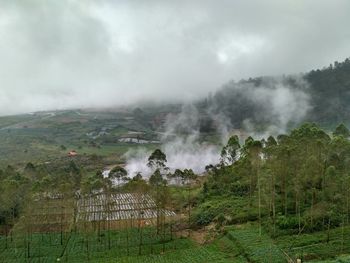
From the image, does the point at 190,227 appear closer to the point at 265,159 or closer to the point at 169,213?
the point at 169,213

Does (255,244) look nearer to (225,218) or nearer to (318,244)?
(318,244)

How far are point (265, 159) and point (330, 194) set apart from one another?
1564 centimetres

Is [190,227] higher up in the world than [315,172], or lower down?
lower down

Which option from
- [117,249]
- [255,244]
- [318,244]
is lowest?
[117,249]

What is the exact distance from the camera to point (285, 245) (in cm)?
6194

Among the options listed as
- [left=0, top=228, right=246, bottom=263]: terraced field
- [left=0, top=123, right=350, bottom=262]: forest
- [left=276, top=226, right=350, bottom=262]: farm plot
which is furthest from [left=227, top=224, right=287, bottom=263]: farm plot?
[left=276, top=226, right=350, bottom=262]: farm plot

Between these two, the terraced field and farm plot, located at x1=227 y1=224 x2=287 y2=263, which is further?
the terraced field

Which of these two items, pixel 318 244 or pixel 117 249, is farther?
pixel 117 249

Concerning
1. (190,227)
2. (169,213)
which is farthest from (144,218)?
(190,227)

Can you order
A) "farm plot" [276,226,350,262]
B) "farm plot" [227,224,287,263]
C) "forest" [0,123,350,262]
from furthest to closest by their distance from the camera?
"forest" [0,123,350,262] < "farm plot" [227,224,287,263] < "farm plot" [276,226,350,262]

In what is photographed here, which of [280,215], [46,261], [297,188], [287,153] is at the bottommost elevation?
[46,261]

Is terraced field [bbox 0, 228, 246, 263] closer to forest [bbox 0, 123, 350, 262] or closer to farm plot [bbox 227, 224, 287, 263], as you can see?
forest [bbox 0, 123, 350, 262]

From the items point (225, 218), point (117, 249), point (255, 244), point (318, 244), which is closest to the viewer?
point (318, 244)

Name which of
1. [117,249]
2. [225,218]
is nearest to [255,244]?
[225,218]
